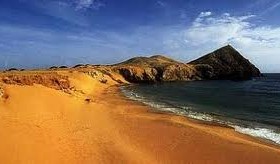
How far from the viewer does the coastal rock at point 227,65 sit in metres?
129

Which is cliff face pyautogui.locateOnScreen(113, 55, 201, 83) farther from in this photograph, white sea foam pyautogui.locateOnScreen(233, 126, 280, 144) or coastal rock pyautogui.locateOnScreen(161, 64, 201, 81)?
white sea foam pyautogui.locateOnScreen(233, 126, 280, 144)

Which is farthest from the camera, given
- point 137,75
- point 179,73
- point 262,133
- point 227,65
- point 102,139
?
point 227,65

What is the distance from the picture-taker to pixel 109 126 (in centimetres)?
2620

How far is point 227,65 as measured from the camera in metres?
136

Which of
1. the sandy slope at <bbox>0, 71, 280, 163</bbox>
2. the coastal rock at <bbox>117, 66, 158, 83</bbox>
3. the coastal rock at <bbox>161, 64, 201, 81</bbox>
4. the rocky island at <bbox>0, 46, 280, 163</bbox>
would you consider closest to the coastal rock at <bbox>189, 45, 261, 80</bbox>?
the coastal rock at <bbox>161, 64, 201, 81</bbox>

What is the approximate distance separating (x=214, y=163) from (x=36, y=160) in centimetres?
964

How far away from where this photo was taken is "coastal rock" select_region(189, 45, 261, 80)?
424ft

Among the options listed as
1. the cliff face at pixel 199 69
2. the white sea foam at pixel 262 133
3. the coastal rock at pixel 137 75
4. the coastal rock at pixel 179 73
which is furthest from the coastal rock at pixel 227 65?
the white sea foam at pixel 262 133

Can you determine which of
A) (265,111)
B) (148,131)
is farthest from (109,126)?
(265,111)

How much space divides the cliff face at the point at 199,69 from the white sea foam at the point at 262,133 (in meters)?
74.0

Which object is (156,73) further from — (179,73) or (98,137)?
(98,137)

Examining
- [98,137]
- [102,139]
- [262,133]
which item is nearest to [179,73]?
[262,133]

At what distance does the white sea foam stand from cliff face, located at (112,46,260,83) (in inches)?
2913

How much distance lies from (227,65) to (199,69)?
54.4 ft
